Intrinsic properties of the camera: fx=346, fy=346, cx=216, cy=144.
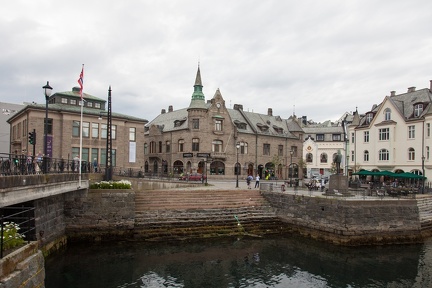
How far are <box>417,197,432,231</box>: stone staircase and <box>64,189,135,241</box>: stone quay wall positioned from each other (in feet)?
70.7

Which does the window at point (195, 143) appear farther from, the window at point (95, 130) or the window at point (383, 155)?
the window at point (383, 155)

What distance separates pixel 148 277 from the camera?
16.3 meters

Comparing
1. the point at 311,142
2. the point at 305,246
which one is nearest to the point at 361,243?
the point at 305,246

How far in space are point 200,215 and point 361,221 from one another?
11.3 m

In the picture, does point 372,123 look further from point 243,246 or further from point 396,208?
point 243,246

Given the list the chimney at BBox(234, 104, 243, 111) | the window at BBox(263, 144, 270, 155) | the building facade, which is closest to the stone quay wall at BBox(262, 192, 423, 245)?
the building facade

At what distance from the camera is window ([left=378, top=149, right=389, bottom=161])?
47.0 metres

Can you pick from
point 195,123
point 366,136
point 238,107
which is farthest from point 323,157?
point 195,123

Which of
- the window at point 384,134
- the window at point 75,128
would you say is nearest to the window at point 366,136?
the window at point 384,134

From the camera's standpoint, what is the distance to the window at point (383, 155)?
47.0 metres

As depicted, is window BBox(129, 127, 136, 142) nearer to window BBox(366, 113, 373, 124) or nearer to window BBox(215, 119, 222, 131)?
window BBox(215, 119, 222, 131)

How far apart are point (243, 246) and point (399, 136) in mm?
33190

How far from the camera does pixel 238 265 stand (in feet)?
60.6

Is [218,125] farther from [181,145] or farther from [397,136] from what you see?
[397,136]
